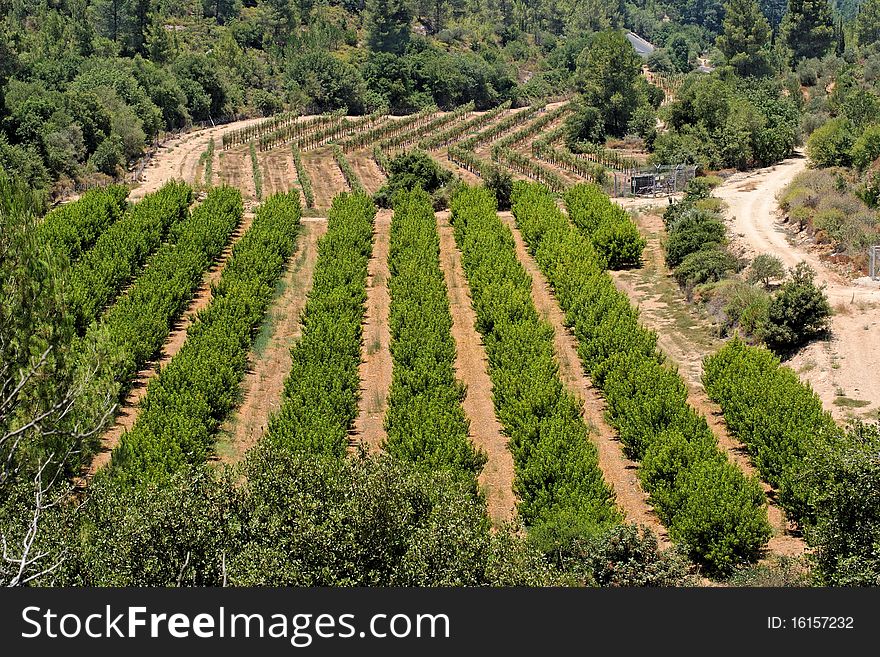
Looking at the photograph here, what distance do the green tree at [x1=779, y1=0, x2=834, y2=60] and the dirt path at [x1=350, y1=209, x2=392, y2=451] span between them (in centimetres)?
9442

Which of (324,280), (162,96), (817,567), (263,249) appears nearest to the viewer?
(817,567)

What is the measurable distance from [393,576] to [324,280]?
1285 inches

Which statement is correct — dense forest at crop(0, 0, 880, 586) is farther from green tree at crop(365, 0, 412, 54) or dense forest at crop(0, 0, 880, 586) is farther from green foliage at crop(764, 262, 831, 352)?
green tree at crop(365, 0, 412, 54)

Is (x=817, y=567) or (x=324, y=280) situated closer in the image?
(x=817, y=567)

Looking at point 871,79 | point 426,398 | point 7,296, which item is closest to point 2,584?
point 7,296

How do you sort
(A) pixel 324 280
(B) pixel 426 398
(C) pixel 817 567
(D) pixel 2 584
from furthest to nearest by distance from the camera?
(A) pixel 324 280 → (B) pixel 426 398 → (C) pixel 817 567 → (D) pixel 2 584

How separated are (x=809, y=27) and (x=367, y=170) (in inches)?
3024

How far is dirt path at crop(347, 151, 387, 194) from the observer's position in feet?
286

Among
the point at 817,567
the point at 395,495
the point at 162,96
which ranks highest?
the point at 395,495

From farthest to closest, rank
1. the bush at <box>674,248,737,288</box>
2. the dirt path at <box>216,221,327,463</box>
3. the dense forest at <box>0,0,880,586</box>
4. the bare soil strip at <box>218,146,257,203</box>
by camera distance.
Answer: the bare soil strip at <box>218,146,257,203</box>
the bush at <box>674,248,737,288</box>
the dirt path at <box>216,221,327,463</box>
the dense forest at <box>0,0,880,586</box>

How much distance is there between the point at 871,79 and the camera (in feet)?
379

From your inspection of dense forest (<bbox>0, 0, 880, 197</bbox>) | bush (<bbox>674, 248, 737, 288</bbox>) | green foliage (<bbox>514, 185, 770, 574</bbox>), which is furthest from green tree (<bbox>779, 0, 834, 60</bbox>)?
green foliage (<bbox>514, 185, 770, 574</bbox>)

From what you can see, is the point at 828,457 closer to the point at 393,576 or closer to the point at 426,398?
the point at 393,576

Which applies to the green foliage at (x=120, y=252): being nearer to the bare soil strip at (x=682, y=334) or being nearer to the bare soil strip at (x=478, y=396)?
the bare soil strip at (x=478, y=396)
